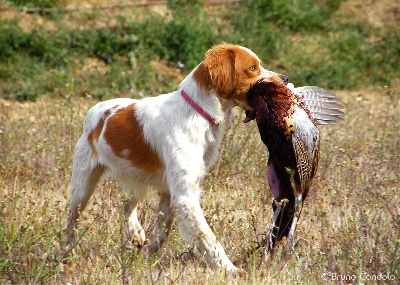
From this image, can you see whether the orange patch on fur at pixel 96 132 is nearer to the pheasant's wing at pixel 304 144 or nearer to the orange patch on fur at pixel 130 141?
the orange patch on fur at pixel 130 141

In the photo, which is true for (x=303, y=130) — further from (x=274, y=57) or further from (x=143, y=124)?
(x=274, y=57)

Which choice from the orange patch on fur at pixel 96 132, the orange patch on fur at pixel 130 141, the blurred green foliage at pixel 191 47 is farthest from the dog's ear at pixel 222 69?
the blurred green foliage at pixel 191 47

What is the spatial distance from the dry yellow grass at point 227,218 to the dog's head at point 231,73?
74cm

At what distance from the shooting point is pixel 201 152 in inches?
171

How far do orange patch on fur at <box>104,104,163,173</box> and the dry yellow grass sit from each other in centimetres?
36

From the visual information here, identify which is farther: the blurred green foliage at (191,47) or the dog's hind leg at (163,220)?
the blurred green foliage at (191,47)

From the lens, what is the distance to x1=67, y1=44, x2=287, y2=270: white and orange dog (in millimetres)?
4262

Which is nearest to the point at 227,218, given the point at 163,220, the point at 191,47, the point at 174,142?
the point at 163,220

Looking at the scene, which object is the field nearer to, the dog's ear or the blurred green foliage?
the dog's ear

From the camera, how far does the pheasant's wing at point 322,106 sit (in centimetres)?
450

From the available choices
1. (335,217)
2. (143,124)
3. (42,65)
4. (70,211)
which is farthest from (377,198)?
(42,65)

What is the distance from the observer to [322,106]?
4.54m

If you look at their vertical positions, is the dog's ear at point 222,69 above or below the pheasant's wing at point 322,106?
above

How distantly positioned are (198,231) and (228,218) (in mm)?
736
